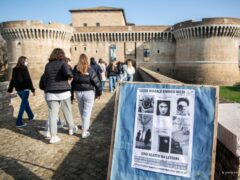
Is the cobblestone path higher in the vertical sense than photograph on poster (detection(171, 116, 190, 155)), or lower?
lower

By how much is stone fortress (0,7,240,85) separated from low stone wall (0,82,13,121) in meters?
23.6

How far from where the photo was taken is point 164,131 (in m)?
2.28

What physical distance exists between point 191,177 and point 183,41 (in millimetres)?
29795

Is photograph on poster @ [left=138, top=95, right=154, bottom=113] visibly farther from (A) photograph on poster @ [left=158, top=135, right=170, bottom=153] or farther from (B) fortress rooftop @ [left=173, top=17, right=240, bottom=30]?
(B) fortress rooftop @ [left=173, top=17, right=240, bottom=30]

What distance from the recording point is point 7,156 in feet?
13.2

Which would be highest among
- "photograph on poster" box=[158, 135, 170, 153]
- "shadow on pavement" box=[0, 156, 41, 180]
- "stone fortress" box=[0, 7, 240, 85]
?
"stone fortress" box=[0, 7, 240, 85]

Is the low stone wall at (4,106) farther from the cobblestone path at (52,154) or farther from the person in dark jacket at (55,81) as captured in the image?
the person in dark jacket at (55,81)

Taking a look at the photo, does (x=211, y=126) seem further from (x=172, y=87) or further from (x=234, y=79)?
(x=234, y=79)

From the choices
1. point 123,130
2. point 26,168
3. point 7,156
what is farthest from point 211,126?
point 7,156

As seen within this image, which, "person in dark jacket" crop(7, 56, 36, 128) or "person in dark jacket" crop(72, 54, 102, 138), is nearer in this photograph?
"person in dark jacket" crop(72, 54, 102, 138)

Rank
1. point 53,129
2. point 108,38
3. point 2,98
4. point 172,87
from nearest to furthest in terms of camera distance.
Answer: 1. point 172,87
2. point 53,129
3. point 2,98
4. point 108,38

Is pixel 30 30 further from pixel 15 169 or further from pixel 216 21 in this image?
pixel 15 169

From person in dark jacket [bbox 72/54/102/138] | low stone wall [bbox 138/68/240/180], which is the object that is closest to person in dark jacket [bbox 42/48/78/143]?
person in dark jacket [bbox 72/54/102/138]

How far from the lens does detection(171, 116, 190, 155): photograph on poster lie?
7.18ft
